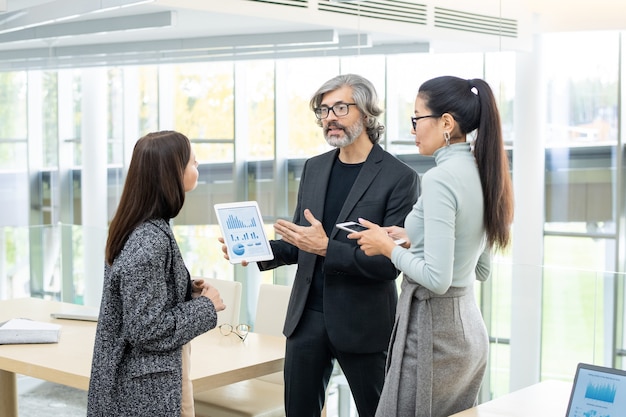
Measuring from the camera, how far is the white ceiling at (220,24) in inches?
213

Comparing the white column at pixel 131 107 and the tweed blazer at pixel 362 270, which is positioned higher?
the white column at pixel 131 107

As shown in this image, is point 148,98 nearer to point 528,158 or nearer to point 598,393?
point 528,158

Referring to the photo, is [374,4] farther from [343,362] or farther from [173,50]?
[343,362]

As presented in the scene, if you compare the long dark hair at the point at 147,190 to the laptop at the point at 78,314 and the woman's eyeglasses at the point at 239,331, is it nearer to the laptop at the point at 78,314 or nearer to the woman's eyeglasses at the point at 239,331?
the woman's eyeglasses at the point at 239,331

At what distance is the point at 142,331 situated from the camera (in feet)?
7.84

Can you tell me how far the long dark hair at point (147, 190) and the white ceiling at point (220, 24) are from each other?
2304 millimetres

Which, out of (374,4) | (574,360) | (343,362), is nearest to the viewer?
A: (343,362)

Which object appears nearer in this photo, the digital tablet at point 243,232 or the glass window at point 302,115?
the digital tablet at point 243,232

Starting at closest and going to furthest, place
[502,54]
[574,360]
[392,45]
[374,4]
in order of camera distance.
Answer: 1. [574,360]
2. [374,4]
3. [392,45]
4. [502,54]

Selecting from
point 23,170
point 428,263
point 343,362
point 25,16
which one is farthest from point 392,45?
point 428,263

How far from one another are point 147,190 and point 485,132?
0.99 m

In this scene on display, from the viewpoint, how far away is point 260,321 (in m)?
4.24

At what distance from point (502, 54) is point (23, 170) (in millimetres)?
4105

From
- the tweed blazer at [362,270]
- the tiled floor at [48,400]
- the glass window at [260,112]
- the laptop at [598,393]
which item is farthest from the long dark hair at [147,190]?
the glass window at [260,112]
